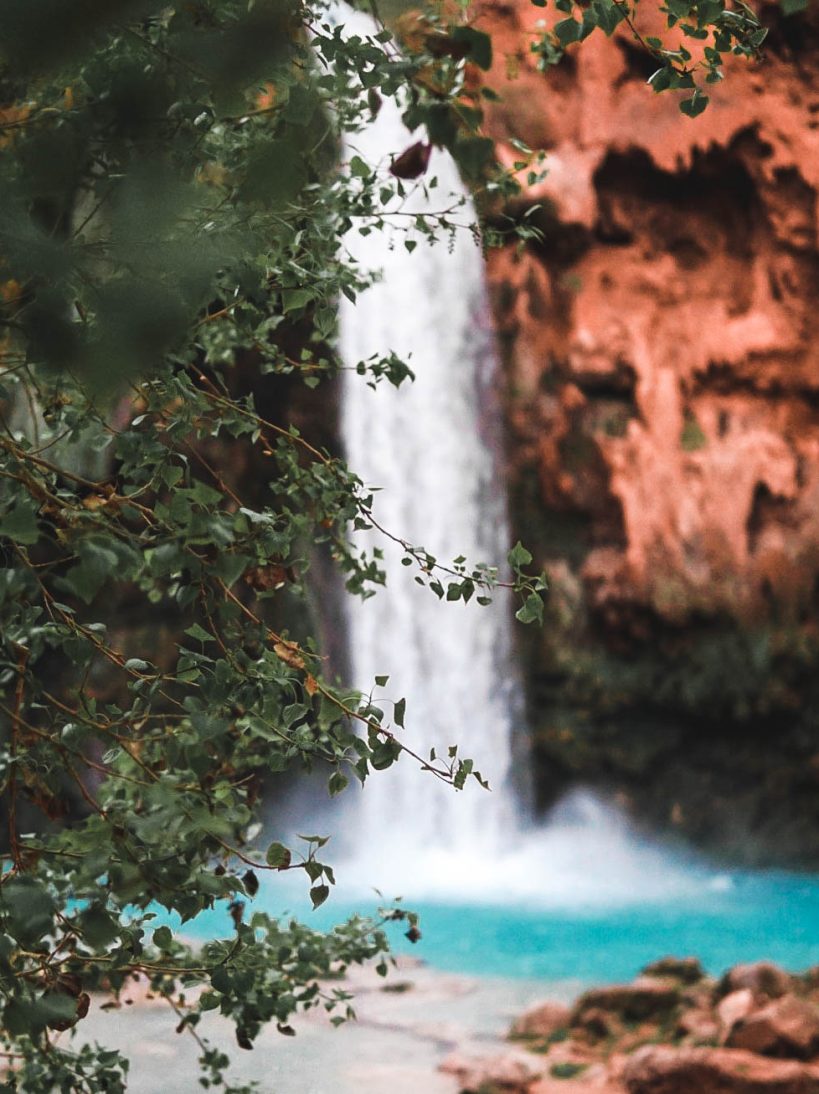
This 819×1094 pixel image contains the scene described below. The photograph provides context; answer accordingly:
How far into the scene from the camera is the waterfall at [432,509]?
941 centimetres

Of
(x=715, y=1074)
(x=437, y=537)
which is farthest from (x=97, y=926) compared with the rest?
(x=437, y=537)

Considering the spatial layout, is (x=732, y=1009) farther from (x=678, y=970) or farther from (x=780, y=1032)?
(x=678, y=970)

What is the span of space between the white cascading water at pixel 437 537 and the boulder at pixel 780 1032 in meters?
5.26

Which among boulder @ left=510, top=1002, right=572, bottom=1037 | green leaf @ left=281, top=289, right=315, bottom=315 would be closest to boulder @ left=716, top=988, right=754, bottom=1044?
boulder @ left=510, top=1002, right=572, bottom=1037

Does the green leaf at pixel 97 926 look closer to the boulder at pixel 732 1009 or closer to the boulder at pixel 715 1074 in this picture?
the boulder at pixel 715 1074

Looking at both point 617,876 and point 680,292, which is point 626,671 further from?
Result: point 680,292

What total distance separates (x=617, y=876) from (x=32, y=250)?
26.9 feet

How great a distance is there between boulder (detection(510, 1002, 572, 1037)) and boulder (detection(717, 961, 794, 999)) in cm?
62

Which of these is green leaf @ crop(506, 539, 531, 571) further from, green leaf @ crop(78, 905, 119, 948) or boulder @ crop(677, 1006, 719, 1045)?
boulder @ crop(677, 1006, 719, 1045)

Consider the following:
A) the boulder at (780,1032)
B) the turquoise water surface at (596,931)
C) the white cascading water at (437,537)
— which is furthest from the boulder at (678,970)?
the white cascading water at (437,537)

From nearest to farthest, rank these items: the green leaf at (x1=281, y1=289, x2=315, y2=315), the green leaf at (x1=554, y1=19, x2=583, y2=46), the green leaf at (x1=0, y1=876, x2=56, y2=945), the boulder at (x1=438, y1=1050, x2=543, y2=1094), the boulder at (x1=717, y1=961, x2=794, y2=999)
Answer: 1. the green leaf at (x1=0, y1=876, x2=56, y2=945)
2. the green leaf at (x1=554, y1=19, x2=583, y2=46)
3. the green leaf at (x1=281, y1=289, x2=315, y2=315)
4. the boulder at (x1=438, y1=1050, x2=543, y2=1094)
5. the boulder at (x1=717, y1=961, x2=794, y2=999)

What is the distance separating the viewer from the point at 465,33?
73 centimetres

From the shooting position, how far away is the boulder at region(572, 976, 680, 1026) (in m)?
4.41

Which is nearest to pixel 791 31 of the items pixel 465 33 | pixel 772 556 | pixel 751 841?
pixel 772 556
